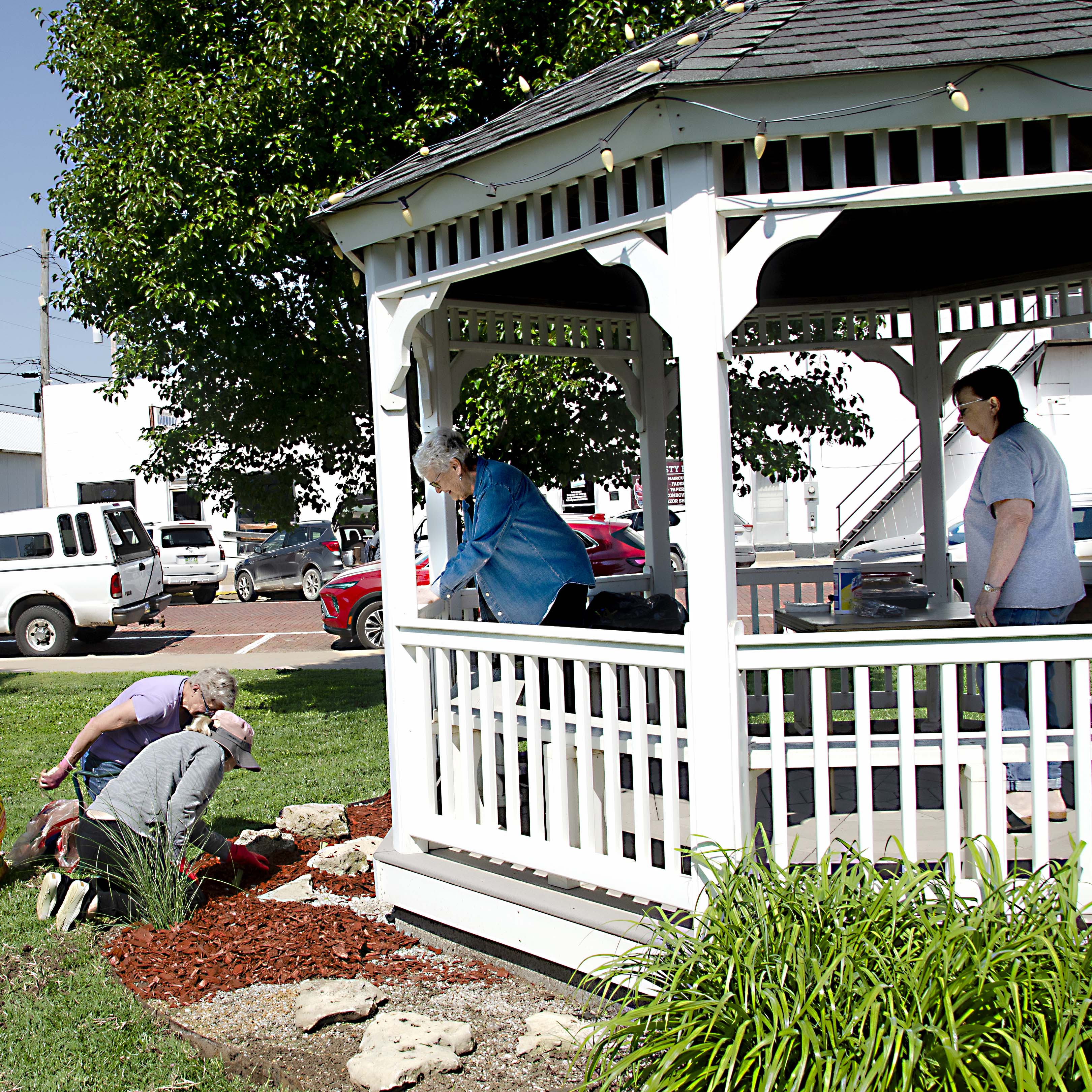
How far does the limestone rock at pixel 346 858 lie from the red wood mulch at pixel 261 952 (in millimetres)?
291

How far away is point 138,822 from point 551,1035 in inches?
88.5

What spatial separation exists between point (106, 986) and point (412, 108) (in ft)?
22.1

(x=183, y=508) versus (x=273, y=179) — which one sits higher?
(x=273, y=179)

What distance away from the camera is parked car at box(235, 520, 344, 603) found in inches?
891

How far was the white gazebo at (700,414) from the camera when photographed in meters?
3.53

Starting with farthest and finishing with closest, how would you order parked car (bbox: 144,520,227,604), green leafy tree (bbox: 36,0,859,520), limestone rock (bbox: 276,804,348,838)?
parked car (bbox: 144,520,227,604) → green leafy tree (bbox: 36,0,859,520) → limestone rock (bbox: 276,804,348,838)

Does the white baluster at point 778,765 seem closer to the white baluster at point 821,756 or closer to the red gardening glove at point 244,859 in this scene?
the white baluster at point 821,756

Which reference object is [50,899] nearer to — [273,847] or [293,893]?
[293,893]

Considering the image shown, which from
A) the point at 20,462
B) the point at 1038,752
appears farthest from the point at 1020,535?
the point at 20,462

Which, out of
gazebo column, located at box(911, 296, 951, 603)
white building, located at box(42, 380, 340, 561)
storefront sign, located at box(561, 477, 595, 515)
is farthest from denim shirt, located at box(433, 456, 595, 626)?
white building, located at box(42, 380, 340, 561)

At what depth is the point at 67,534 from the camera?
1593 centimetres

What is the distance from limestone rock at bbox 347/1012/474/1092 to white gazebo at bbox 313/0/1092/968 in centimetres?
54

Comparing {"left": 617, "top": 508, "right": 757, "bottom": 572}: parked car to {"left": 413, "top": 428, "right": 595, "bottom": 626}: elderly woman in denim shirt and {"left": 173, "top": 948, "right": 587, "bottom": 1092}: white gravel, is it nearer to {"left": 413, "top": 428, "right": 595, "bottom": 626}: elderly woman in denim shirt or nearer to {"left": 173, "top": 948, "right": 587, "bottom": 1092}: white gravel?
{"left": 413, "top": 428, "right": 595, "bottom": 626}: elderly woman in denim shirt

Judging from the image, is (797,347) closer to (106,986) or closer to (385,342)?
(385,342)
